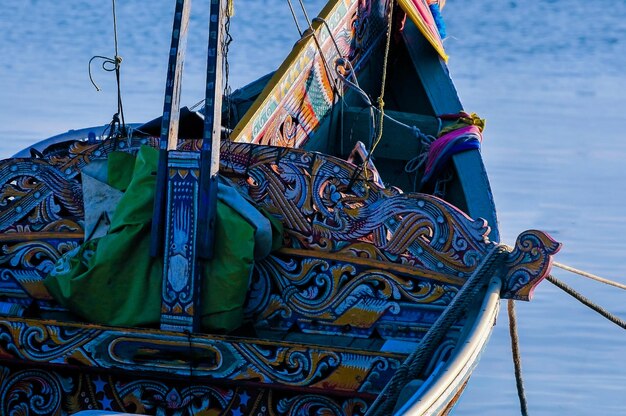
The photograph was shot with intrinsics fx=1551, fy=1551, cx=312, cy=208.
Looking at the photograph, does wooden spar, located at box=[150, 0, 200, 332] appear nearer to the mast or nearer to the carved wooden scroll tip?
the mast

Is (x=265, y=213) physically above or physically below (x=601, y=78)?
above

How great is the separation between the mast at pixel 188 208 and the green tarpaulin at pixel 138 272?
69 mm

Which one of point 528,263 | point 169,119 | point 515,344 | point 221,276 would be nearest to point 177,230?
point 221,276

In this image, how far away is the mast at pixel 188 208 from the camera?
5.50 m

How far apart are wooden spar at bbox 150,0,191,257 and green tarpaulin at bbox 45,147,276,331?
0.10 m

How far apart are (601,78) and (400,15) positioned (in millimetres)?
7542

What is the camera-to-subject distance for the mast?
550cm

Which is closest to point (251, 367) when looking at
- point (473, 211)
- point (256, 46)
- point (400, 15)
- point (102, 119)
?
point (473, 211)

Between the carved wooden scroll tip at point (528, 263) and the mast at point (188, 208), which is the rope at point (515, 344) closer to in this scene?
the carved wooden scroll tip at point (528, 263)

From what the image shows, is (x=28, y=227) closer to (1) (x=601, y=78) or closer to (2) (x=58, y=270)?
(2) (x=58, y=270)

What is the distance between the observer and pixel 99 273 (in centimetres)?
564

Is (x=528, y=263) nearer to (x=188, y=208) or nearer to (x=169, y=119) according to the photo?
(x=188, y=208)

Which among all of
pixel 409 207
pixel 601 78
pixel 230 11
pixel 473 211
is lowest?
pixel 601 78

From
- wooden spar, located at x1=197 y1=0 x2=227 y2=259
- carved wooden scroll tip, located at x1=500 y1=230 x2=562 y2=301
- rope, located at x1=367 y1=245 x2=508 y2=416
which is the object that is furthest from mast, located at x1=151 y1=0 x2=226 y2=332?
carved wooden scroll tip, located at x1=500 y1=230 x2=562 y2=301
